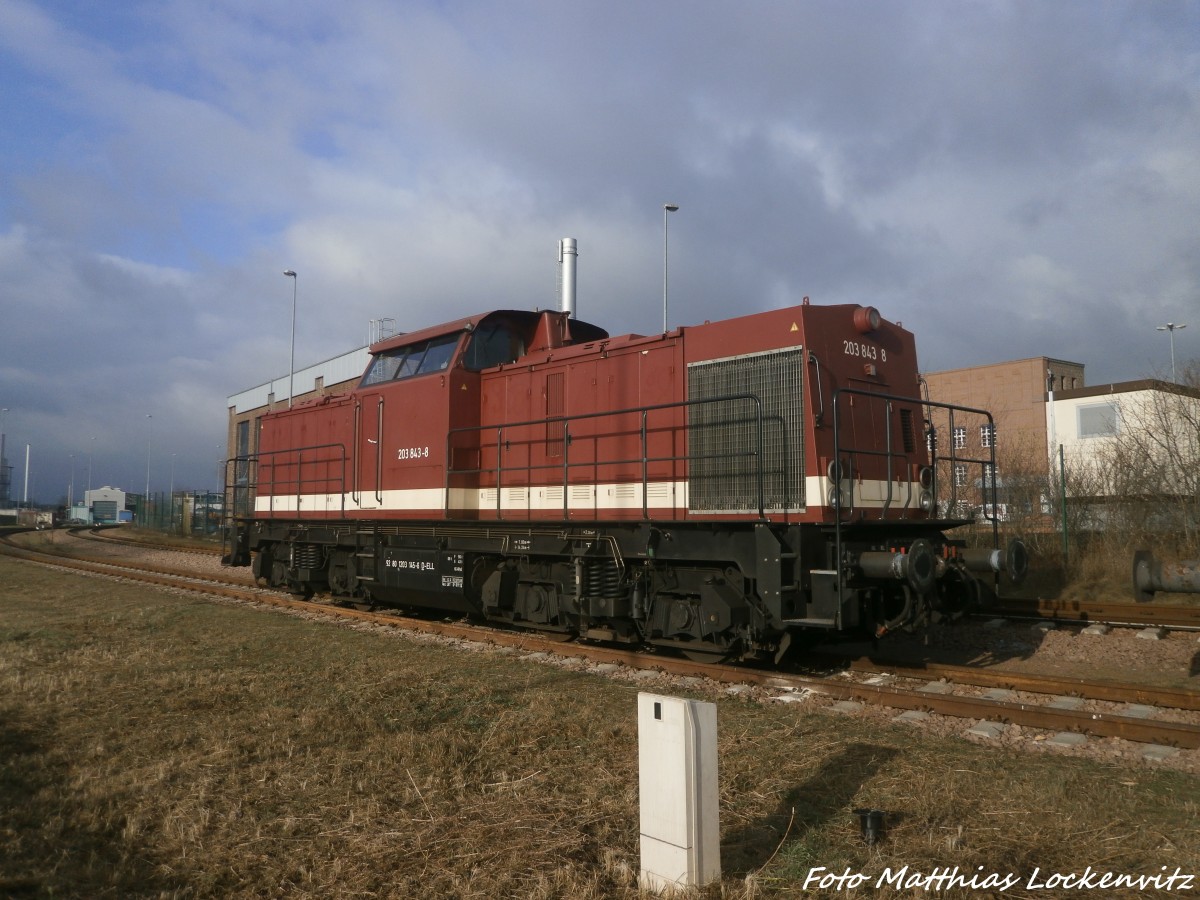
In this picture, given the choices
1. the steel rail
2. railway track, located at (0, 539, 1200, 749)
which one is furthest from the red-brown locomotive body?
the steel rail

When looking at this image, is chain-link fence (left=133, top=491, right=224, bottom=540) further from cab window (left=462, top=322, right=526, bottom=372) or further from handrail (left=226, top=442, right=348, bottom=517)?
cab window (left=462, top=322, right=526, bottom=372)

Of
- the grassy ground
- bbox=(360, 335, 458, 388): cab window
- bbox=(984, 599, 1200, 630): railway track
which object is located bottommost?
the grassy ground

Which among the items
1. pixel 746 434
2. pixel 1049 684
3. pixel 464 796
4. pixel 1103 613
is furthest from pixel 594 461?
pixel 1103 613

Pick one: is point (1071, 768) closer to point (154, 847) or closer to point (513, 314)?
point (154, 847)

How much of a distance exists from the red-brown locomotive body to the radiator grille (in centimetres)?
2

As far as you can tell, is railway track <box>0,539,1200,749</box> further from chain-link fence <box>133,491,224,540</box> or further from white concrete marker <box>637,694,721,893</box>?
chain-link fence <box>133,491,224,540</box>

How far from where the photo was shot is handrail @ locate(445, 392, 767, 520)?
8.08 m

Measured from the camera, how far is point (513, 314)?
1185 centimetres

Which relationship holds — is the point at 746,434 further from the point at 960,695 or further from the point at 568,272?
the point at 568,272

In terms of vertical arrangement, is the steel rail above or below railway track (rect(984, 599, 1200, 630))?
below

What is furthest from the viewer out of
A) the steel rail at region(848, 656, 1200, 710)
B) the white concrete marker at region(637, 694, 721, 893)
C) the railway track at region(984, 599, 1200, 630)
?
the railway track at region(984, 599, 1200, 630)

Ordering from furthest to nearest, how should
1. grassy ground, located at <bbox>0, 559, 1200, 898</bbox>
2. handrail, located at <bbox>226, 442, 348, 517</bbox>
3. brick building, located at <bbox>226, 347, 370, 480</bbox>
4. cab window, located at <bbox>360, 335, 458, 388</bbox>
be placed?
brick building, located at <bbox>226, 347, 370, 480</bbox> < handrail, located at <bbox>226, 442, 348, 517</bbox> < cab window, located at <bbox>360, 335, 458, 388</bbox> < grassy ground, located at <bbox>0, 559, 1200, 898</bbox>

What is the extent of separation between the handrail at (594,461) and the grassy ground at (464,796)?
235 cm

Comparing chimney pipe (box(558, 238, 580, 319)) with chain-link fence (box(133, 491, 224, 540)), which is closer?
chimney pipe (box(558, 238, 580, 319))
